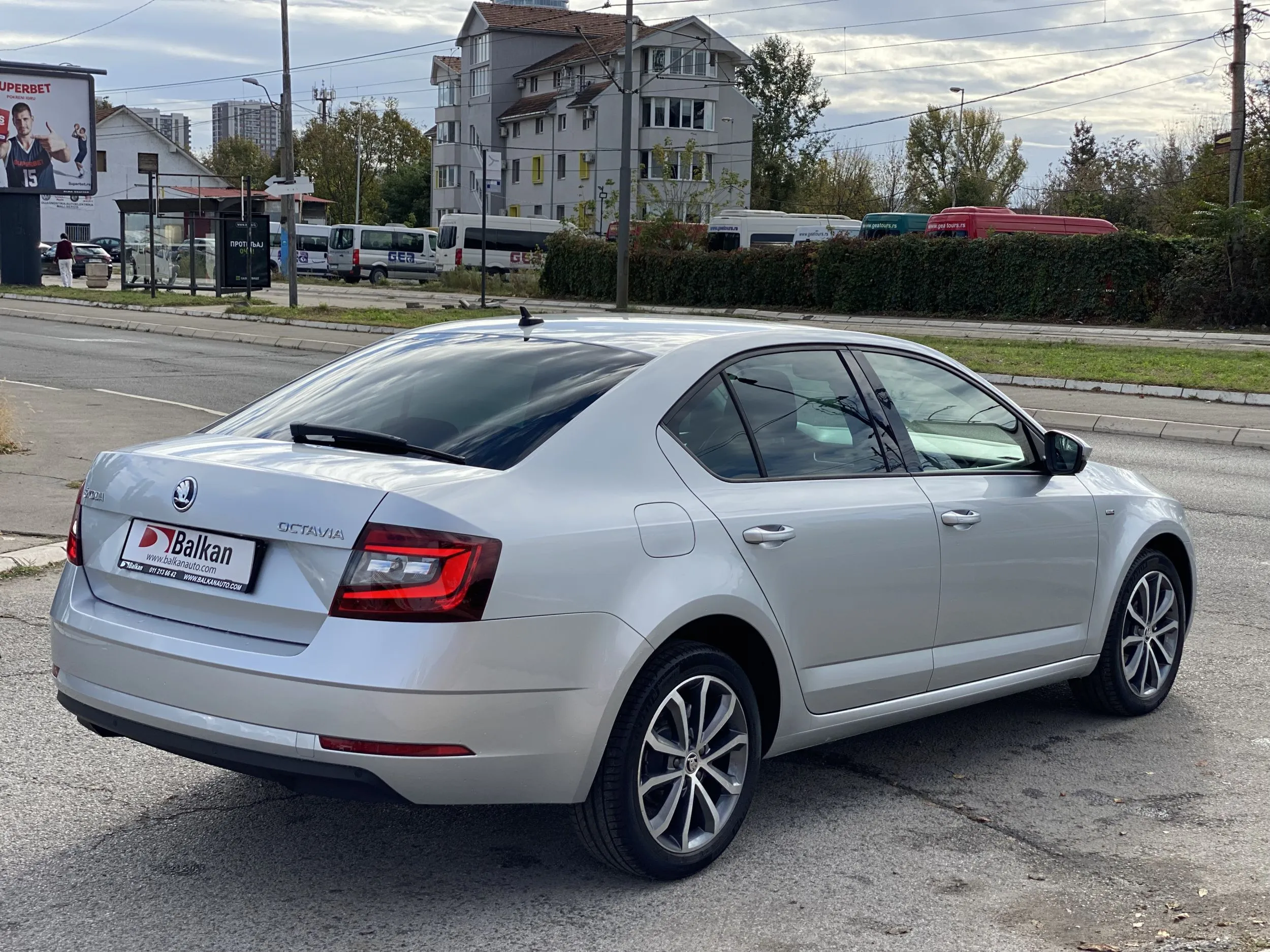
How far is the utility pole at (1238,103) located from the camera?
37812mm

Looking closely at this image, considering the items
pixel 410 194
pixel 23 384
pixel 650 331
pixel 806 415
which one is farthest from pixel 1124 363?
pixel 410 194

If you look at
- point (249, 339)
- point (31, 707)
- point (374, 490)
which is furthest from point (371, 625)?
point (249, 339)

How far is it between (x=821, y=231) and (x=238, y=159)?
83286 millimetres

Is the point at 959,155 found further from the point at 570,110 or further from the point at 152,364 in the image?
the point at 152,364

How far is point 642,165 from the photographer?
262 ft

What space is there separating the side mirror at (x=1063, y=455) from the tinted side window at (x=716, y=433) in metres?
1.43

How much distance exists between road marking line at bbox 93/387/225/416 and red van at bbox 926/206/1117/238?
28.8 m

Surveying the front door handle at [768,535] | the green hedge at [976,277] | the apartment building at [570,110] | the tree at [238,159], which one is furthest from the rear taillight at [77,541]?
the tree at [238,159]

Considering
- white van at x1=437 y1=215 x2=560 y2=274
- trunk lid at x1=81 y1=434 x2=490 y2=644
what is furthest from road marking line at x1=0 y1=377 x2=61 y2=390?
white van at x1=437 y1=215 x2=560 y2=274

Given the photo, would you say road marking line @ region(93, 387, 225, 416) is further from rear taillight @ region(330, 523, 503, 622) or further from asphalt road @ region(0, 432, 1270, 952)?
rear taillight @ region(330, 523, 503, 622)

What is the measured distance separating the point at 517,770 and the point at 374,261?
6572cm

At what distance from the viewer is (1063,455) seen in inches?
207

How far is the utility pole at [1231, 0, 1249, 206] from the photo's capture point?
3781 centimetres

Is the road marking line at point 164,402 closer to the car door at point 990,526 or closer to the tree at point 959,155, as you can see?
the car door at point 990,526
